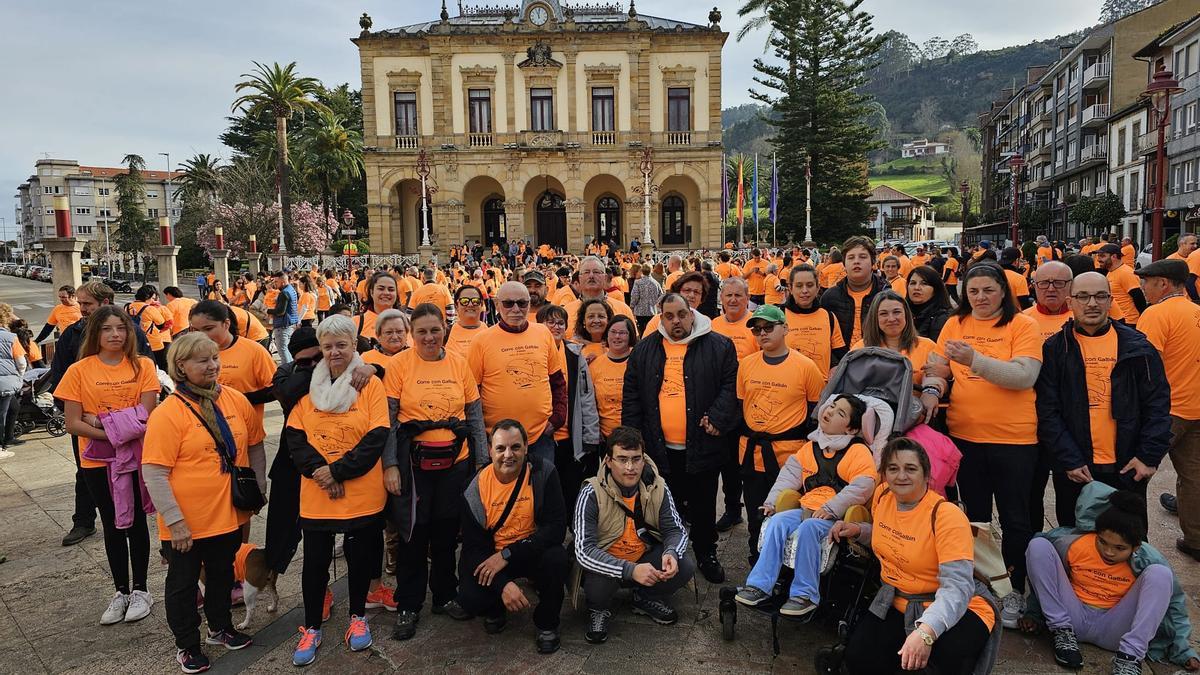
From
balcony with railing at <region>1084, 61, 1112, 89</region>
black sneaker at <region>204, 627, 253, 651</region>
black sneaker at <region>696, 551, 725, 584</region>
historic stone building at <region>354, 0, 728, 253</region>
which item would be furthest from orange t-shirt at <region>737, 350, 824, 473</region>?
balcony with railing at <region>1084, 61, 1112, 89</region>

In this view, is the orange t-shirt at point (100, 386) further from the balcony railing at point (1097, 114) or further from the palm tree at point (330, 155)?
the balcony railing at point (1097, 114)

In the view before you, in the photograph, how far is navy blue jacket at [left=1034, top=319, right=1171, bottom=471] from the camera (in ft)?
13.1

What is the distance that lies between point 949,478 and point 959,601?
879 mm

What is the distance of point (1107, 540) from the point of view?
3605mm

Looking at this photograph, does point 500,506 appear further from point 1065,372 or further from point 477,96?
point 477,96

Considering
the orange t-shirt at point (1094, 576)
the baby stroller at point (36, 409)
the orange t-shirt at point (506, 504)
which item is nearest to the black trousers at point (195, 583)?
the orange t-shirt at point (506, 504)

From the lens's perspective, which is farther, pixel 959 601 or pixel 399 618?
pixel 399 618

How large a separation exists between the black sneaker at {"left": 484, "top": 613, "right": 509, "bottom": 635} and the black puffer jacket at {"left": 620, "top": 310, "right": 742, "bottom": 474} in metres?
1.41

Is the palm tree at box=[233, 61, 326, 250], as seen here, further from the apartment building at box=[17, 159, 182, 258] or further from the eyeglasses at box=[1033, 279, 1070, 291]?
the apartment building at box=[17, 159, 182, 258]

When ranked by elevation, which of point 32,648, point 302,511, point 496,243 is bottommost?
point 32,648

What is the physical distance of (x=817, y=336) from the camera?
5430 millimetres

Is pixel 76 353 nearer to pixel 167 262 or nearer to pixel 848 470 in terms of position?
pixel 848 470

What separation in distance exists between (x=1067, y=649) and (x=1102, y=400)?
1.39 metres

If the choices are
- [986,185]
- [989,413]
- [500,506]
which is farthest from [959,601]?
[986,185]
